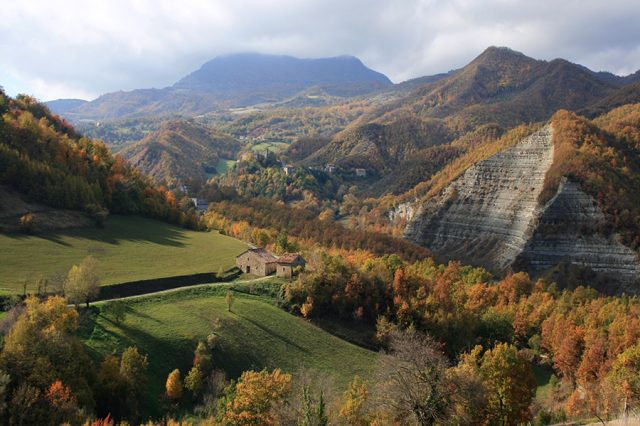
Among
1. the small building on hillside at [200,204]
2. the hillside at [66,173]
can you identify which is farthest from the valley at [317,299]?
the small building on hillside at [200,204]

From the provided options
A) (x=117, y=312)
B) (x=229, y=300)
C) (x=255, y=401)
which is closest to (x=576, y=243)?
(x=229, y=300)

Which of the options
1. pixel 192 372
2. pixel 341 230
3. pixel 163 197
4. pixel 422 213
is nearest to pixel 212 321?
pixel 192 372

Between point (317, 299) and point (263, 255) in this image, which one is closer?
point (317, 299)

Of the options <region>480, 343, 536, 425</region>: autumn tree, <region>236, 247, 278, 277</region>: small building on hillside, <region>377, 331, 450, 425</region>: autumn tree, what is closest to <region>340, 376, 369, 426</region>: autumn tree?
<region>377, 331, 450, 425</region>: autumn tree

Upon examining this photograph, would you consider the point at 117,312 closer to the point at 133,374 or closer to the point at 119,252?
the point at 133,374

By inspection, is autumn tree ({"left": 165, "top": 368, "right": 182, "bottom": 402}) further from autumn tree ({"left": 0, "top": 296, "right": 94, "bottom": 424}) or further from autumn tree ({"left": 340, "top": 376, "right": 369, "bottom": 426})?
autumn tree ({"left": 340, "top": 376, "right": 369, "bottom": 426})
